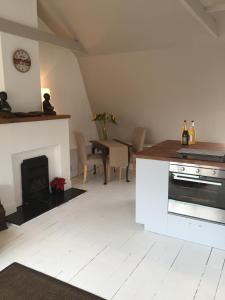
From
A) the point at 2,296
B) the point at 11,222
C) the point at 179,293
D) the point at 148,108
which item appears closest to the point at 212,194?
the point at 179,293

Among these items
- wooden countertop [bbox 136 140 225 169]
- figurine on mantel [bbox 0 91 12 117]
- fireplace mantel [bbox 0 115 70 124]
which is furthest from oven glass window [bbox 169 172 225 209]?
figurine on mantel [bbox 0 91 12 117]

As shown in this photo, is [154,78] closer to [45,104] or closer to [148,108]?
[148,108]

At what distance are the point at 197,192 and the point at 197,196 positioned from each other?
0.04m

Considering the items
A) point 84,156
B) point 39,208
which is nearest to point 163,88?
point 84,156

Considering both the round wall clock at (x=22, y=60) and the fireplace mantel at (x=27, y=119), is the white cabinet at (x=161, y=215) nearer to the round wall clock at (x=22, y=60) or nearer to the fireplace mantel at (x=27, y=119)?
the fireplace mantel at (x=27, y=119)

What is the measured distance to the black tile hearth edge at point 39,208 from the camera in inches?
127

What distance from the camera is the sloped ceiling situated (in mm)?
3416

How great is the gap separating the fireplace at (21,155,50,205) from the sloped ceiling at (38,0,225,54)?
2104mm

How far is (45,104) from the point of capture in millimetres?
3898

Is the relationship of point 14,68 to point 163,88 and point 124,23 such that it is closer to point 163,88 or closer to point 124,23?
point 124,23

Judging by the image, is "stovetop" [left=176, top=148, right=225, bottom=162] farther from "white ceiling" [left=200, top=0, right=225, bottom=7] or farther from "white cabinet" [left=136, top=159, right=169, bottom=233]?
"white ceiling" [left=200, top=0, right=225, bottom=7]

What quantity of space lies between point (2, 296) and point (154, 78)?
3831 millimetres

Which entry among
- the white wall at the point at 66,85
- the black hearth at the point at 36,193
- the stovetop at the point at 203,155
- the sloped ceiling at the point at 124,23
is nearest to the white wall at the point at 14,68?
the sloped ceiling at the point at 124,23

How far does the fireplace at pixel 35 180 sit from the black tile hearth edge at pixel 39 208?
5.0 inches
